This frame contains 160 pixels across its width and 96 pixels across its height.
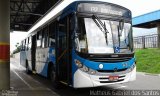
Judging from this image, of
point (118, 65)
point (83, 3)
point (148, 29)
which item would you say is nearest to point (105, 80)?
point (118, 65)

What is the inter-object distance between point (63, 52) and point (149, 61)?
14.8 m

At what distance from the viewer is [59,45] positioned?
39.1ft

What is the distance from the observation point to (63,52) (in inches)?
449

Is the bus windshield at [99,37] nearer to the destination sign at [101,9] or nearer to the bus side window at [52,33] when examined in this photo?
the destination sign at [101,9]

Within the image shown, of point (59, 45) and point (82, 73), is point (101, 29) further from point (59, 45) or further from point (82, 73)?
point (59, 45)

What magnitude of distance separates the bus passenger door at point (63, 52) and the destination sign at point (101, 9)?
A: 0.88 meters

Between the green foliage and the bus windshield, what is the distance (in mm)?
11060

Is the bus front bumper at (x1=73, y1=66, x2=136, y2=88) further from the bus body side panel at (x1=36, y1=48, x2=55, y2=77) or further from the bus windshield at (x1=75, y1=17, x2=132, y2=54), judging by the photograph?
the bus body side panel at (x1=36, y1=48, x2=55, y2=77)

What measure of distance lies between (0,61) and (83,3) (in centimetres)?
421

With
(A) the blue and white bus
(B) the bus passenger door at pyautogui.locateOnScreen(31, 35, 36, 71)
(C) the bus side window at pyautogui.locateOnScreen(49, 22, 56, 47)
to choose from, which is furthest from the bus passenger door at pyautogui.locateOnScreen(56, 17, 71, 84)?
(B) the bus passenger door at pyautogui.locateOnScreen(31, 35, 36, 71)

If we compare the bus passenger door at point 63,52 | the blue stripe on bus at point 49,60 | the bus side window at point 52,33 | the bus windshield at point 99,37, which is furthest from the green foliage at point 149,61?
the bus windshield at point 99,37

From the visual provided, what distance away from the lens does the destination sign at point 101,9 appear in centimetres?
1023

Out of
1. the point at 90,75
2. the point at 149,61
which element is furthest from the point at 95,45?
the point at 149,61

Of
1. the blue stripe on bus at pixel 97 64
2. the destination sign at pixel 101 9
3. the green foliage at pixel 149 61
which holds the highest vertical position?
the destination sign at pixel 101 9
